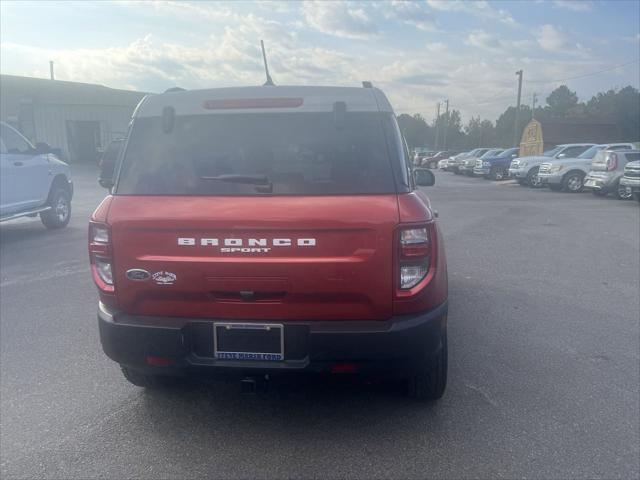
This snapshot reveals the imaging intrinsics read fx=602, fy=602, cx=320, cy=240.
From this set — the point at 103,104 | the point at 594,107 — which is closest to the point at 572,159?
the point at 103,104

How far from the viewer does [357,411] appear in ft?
12.6

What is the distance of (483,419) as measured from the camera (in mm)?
3725

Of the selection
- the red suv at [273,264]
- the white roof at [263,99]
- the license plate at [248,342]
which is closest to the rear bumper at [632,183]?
the white roof at [263,99]

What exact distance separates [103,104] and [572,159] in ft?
95.5

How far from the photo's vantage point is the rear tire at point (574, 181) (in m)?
22.0

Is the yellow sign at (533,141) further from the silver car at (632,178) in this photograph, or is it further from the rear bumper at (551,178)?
the silver car at (632,178)

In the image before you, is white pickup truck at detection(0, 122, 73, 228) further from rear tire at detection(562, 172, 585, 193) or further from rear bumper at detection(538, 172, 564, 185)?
rear tire at detection(562, 172, 585, 193)

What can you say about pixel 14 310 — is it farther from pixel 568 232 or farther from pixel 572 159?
pixel 572 159

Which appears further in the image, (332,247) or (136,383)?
(136,383)

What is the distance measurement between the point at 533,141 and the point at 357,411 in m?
48.1

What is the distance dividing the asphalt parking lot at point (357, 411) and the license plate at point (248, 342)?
272 mm

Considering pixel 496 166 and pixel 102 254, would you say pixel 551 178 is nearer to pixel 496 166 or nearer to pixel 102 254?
pixel 496 166

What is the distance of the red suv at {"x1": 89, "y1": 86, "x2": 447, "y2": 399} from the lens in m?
3.07

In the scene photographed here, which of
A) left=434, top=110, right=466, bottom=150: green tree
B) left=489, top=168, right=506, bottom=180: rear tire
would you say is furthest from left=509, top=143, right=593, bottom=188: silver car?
left=434, top=110, right=466, bottom=150: green tree
